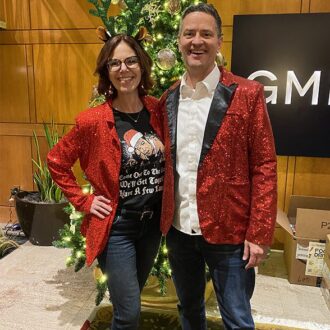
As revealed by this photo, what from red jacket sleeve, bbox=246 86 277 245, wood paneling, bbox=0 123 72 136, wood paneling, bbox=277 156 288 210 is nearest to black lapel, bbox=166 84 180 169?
red jacket sleeve, bbox=246 86 277 245

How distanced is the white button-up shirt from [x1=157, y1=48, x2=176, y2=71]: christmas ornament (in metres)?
0.67

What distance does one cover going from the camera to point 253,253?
1392 mm

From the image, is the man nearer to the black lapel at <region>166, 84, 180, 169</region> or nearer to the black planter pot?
the black lapel at <region>166, 84, 180, 169</region>

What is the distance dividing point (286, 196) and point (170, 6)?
6.64ft

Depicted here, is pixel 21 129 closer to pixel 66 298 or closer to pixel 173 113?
pixel 66 298

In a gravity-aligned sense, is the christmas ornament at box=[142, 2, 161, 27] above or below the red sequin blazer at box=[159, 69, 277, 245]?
above

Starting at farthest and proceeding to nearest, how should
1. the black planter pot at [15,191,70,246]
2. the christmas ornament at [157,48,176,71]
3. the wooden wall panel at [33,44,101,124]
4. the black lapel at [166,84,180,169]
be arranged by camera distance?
the wooden wall panel at [33,44,101,124], the black planter pot at [15,191,70,246], the christmas ornament at [157,48,176,71], the black lapel at [166,84,180,169]

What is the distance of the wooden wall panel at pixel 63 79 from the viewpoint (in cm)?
352

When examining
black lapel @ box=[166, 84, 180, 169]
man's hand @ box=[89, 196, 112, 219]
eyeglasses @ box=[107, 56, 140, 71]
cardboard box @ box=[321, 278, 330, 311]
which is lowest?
cardboard box @ box=[321, 278, 330, 311]

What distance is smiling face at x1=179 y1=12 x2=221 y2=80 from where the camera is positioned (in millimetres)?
1352

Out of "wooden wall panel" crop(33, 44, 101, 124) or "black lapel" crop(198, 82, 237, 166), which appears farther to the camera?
"wooden wall panel" crop(33, 44, 101, 124)

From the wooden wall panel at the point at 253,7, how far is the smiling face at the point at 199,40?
1.97 m

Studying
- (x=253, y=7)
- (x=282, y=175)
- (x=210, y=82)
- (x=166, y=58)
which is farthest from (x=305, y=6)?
(x=210, y=82)

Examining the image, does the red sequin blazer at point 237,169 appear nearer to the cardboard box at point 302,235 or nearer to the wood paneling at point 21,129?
the cardboard box at point 302,235
